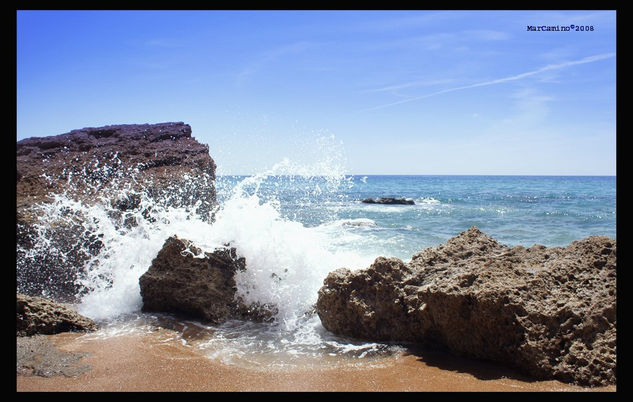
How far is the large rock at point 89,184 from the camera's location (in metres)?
5.39

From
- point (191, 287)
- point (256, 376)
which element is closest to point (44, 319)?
point (191, 287)

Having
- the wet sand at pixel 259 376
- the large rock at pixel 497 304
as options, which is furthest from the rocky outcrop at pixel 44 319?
the large rock at pixel 497 304

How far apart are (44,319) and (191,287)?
4.36 feet

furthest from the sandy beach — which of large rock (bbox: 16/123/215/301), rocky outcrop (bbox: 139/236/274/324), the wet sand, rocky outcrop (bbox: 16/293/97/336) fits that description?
large rock (bbox: 16/123/215/301)

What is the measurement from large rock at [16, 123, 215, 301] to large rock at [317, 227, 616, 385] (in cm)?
281

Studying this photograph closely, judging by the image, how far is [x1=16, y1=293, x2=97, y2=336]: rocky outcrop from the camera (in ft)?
12.3

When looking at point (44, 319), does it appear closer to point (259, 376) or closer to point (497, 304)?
point (259, 376)

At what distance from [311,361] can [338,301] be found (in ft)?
2.42

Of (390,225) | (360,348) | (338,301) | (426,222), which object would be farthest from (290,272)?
(426,222)

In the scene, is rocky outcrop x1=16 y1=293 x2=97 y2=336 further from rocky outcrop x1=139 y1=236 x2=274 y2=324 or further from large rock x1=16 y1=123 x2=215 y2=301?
large rock x1=16 y1=123 x2=215 y2=301

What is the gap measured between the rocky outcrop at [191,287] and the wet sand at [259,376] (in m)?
0.89

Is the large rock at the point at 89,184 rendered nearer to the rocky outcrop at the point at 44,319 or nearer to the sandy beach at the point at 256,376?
the rocky outcrop at the point at 44,319

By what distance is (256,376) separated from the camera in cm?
318

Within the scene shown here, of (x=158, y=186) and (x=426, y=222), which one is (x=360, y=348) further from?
(x=426, y=222)
